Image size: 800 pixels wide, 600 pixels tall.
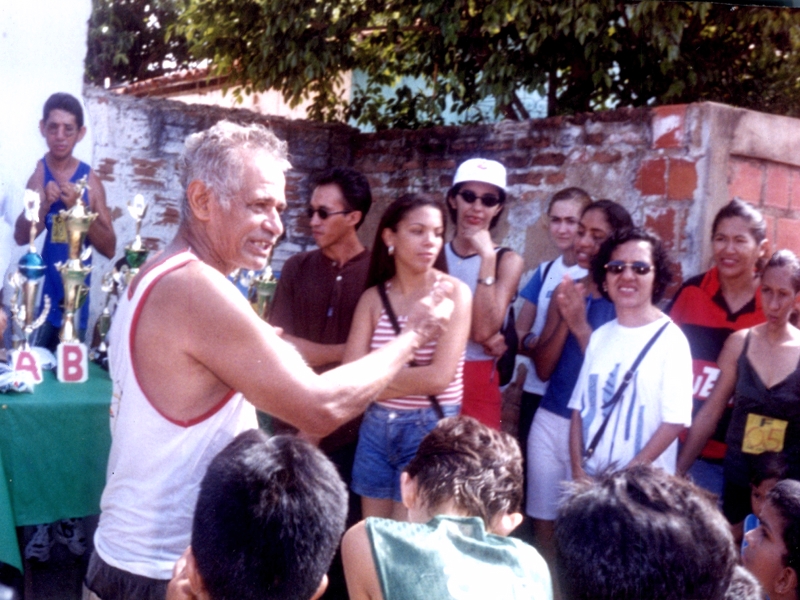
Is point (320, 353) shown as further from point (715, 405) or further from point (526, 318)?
point (715, 405)

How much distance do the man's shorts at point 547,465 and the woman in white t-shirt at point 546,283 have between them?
249mm

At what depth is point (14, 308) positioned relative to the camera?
3205 millimetres

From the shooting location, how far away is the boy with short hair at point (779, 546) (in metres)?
2.28

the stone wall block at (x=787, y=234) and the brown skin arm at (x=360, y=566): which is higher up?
the stone wall block at (x=787, y=234)

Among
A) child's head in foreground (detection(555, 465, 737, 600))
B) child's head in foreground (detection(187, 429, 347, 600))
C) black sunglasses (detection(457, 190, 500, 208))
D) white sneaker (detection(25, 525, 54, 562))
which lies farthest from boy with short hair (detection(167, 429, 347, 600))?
white sneaker (detection(25, 525, 54, 562))

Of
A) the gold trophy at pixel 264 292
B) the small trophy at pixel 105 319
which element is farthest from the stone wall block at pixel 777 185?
the small trophy at pixel 105 319

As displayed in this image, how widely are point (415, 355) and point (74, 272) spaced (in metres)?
1.39

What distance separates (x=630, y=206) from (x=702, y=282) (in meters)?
0.76

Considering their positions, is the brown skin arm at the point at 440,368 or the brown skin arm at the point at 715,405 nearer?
the brown skin arm at the point at 440,368

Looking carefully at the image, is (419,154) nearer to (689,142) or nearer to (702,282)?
(689,142)

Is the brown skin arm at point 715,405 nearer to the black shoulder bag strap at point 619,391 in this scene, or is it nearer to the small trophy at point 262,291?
the black shoulder bag strap at point 619,391

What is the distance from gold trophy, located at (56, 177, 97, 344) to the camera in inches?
130

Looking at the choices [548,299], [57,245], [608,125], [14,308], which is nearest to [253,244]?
[14,308]

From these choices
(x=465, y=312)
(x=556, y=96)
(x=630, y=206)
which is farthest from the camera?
(x=556, y=96)
